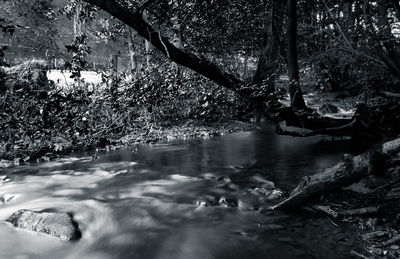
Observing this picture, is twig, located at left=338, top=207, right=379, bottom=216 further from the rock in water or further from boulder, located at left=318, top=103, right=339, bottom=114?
boulder, located at left=318, top=103, right=339, bottom=114

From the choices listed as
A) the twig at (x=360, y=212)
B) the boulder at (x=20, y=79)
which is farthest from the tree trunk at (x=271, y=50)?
the boulder at (x=20, y=79)

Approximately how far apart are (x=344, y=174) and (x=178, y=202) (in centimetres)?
310

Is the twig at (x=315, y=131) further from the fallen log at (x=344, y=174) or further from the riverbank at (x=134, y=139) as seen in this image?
the riverbank at (x=134, y=139)

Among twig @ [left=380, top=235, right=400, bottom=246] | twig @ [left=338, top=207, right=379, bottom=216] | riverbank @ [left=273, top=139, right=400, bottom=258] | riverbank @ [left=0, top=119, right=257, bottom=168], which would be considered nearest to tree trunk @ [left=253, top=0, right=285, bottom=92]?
riverbank @ [left=0, top=119, right=257, bottom=168]

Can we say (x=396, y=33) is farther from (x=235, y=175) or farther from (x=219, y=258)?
(x=219, y=258)

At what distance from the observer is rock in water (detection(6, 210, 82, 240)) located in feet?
16.6

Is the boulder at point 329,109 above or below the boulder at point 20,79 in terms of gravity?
below

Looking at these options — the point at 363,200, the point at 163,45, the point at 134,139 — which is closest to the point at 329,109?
the point at 134,139

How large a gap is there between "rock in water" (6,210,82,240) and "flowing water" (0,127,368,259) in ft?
0.44

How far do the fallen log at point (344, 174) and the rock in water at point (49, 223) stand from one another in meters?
3.51

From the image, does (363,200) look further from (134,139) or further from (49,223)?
(134,139)

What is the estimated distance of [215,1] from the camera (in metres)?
8.98

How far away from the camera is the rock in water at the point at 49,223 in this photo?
199 inches

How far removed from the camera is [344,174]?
4.79m
